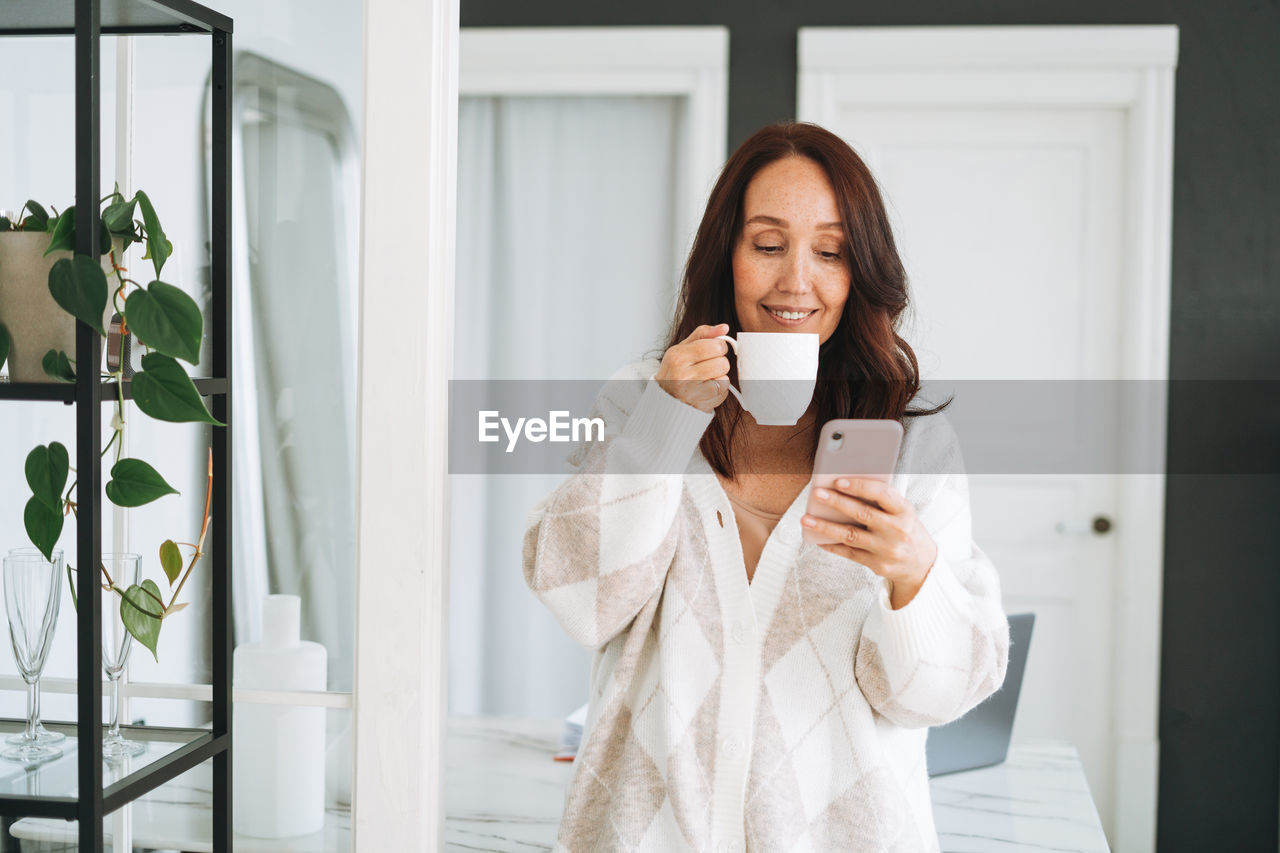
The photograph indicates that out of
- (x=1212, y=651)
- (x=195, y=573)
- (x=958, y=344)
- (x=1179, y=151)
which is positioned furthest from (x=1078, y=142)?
(x=195, y=573)

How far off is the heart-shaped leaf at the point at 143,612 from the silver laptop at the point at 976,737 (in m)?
0.96

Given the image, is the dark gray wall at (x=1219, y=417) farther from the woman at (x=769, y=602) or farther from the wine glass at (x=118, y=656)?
the wine glass at (x=118, y=656)

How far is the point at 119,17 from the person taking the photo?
1.04 meters

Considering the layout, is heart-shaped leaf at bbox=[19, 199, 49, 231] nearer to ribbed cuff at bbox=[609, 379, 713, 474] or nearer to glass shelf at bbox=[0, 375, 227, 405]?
glass shelf at bbox=[0, 375, 227, 405]

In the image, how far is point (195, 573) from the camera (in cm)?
113

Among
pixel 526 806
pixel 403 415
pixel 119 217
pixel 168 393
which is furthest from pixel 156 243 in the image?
pixel 526 806

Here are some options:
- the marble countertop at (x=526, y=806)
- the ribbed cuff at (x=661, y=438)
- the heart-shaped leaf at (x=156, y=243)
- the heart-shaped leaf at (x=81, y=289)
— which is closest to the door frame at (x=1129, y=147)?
the marble countertop at (x=526, y=806)

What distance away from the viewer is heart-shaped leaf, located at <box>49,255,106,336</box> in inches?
35.1

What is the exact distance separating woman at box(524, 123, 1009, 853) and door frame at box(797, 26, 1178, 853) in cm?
198

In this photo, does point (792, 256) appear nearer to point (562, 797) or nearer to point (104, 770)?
point (562, 797)

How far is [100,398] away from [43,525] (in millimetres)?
162

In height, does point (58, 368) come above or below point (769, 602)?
above

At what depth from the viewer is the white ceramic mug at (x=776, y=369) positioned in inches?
39.4

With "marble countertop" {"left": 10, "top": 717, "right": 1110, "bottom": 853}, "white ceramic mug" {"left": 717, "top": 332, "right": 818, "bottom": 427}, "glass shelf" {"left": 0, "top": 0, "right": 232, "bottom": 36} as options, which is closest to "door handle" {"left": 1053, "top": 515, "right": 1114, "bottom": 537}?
"marble countertop" {"left": 10, "top": 717, "right": 1110, "bottom": 853}
